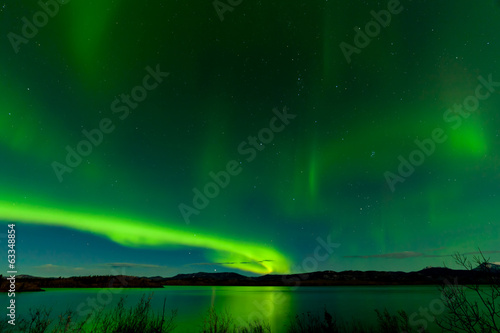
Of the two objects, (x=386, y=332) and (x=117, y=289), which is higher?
(x=386, y=332)

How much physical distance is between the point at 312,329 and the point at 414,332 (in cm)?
1019

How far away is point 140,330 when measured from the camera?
1516 centimetres

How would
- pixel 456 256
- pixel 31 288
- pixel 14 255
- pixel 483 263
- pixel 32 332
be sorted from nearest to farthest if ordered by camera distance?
pixel 483 263 → pixel 456 256 → pixel 32 332 → pixel 14 255 → pixel 31 288

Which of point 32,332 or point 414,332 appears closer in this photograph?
point 32,332

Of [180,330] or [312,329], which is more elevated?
[312,329]

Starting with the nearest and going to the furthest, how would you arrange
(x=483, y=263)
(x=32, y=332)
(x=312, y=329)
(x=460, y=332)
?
(x=483, y=263) < (x=32, y=332) < (x=312, y=329) < (x=460, y=332)

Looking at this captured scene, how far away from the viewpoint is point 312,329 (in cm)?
1780

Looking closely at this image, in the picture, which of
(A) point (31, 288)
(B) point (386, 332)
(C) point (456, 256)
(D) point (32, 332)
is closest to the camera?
(C) point (456, 256)

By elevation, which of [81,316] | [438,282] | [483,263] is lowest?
[81,316]

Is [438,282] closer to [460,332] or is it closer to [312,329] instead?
[312,329]

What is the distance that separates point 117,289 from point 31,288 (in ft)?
117

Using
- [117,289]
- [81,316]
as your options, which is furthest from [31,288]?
[81,316]

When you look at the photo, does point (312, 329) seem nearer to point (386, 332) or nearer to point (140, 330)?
point (386, 332)

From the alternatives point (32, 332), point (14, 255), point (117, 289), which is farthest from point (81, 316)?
point (117, 289)
